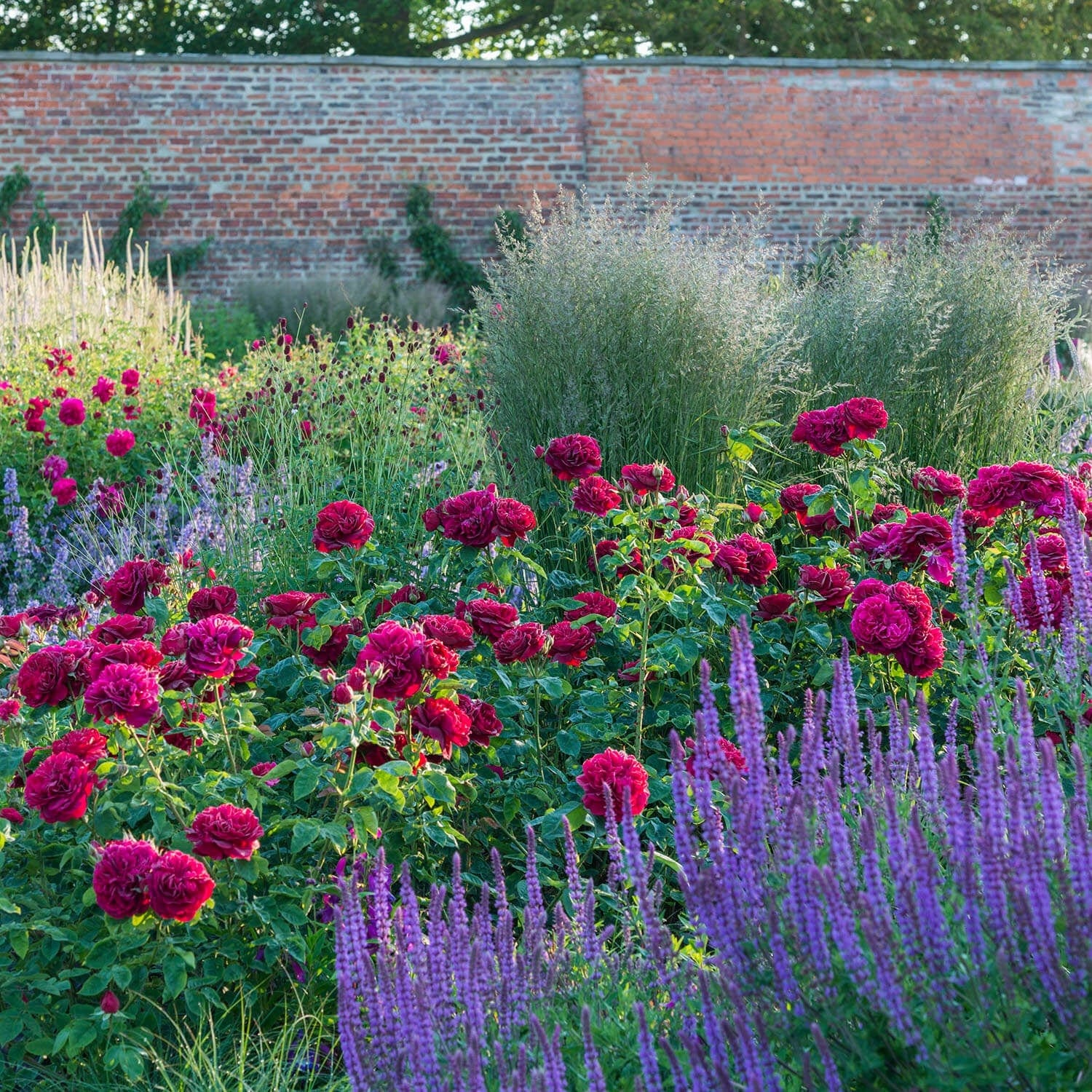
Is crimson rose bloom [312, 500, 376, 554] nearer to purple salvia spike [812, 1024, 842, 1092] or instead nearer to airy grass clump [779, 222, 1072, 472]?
purple salvia spike [812, 1024, 842, 1092]

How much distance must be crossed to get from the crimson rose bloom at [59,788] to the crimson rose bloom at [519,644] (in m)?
0.82

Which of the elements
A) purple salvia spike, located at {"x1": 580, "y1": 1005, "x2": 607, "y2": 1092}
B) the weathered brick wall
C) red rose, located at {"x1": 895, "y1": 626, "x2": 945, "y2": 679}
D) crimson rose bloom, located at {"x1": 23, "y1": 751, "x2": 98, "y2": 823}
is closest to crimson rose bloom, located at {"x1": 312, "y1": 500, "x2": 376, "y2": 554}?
crimson rose bloom, located at {"x1": 23, "y1": 751, "x2": 98, "y2": 823}

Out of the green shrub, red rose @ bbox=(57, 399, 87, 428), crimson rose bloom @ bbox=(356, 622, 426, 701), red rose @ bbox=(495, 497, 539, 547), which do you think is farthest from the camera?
the green shrub

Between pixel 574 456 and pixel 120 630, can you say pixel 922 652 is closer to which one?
pixel 574 456

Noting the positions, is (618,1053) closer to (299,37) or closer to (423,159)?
(423,159)

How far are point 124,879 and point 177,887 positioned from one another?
0.10 metres

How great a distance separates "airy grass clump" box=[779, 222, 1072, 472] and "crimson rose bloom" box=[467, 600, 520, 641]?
7.39ft

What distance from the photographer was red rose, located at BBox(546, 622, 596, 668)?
2.61 m

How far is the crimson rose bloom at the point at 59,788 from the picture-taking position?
6.69 ft

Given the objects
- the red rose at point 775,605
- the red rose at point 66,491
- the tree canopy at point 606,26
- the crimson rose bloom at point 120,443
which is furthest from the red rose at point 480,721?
the tree canopy at point 606,26

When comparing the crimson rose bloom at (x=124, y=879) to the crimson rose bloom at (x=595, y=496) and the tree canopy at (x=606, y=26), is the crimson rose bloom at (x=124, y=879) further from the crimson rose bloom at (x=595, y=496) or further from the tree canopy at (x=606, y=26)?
the tree canopy at (x=606, y=26)

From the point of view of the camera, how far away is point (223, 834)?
2.02 m

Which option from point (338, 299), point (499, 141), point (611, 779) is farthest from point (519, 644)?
point (499, 141)

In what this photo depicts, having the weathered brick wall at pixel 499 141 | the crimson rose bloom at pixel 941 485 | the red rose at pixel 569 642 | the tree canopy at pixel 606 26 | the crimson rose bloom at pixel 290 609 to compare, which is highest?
the tree canopy at pixel 606 26
